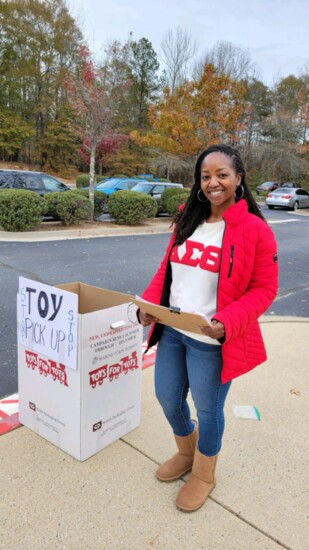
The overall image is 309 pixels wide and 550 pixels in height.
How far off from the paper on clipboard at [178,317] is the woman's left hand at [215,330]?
0.03 metres

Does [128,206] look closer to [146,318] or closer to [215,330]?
[146,318]

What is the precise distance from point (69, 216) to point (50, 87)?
1095 inches

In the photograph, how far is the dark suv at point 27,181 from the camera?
35.9 feet

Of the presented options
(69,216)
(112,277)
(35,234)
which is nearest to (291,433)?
(112,277)

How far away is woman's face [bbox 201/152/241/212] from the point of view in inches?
67.6

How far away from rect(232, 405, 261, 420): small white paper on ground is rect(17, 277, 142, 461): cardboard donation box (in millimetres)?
769

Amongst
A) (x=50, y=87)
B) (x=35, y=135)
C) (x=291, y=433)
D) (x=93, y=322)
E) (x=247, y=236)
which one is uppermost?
(x=50, y=87)

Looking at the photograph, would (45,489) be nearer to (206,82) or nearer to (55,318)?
(55,318)

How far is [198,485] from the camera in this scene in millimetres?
1947

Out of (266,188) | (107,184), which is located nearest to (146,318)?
(107,184)

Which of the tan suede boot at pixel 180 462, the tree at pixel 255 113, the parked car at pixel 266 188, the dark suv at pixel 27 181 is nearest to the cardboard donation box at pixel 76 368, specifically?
the tan suede boot at pixel 180 462

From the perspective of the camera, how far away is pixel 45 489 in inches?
77.9

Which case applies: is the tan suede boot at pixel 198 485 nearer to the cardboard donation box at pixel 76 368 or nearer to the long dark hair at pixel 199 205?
the cardboard donation box at pixel 76 368

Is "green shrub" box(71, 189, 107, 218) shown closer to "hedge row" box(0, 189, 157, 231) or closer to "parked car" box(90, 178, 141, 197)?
"hedge row" box(0, 189, 157, 231)
